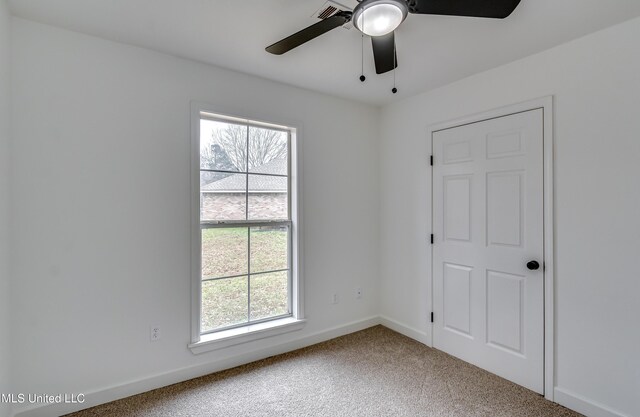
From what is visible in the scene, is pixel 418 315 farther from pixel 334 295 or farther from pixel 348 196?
pixel 348 196

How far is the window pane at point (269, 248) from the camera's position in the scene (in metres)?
2.71

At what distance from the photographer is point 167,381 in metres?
2.24

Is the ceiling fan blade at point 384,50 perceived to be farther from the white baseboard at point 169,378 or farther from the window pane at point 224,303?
the white baseboard at point 169,378

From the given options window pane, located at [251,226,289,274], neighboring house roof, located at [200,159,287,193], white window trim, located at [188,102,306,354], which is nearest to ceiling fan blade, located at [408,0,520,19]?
white window trim, located at [188,102,306,354]

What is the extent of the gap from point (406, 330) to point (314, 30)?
112 inches

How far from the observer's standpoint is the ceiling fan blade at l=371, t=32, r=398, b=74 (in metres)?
1.62

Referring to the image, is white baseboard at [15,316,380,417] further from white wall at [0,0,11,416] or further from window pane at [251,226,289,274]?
window pane at [251,226,289,274]

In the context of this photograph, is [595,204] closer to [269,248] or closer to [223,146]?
[269,248]

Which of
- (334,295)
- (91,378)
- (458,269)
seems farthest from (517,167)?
(91,378)

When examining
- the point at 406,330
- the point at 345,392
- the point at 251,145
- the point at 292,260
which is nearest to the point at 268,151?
the point at 251,145

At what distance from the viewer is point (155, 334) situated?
2.22 meters

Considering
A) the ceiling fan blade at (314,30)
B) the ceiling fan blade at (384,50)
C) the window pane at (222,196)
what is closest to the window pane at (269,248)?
the window pane at (222,196)

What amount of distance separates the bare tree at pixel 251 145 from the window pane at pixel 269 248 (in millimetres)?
593

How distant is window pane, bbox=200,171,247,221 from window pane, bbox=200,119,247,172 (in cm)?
8
